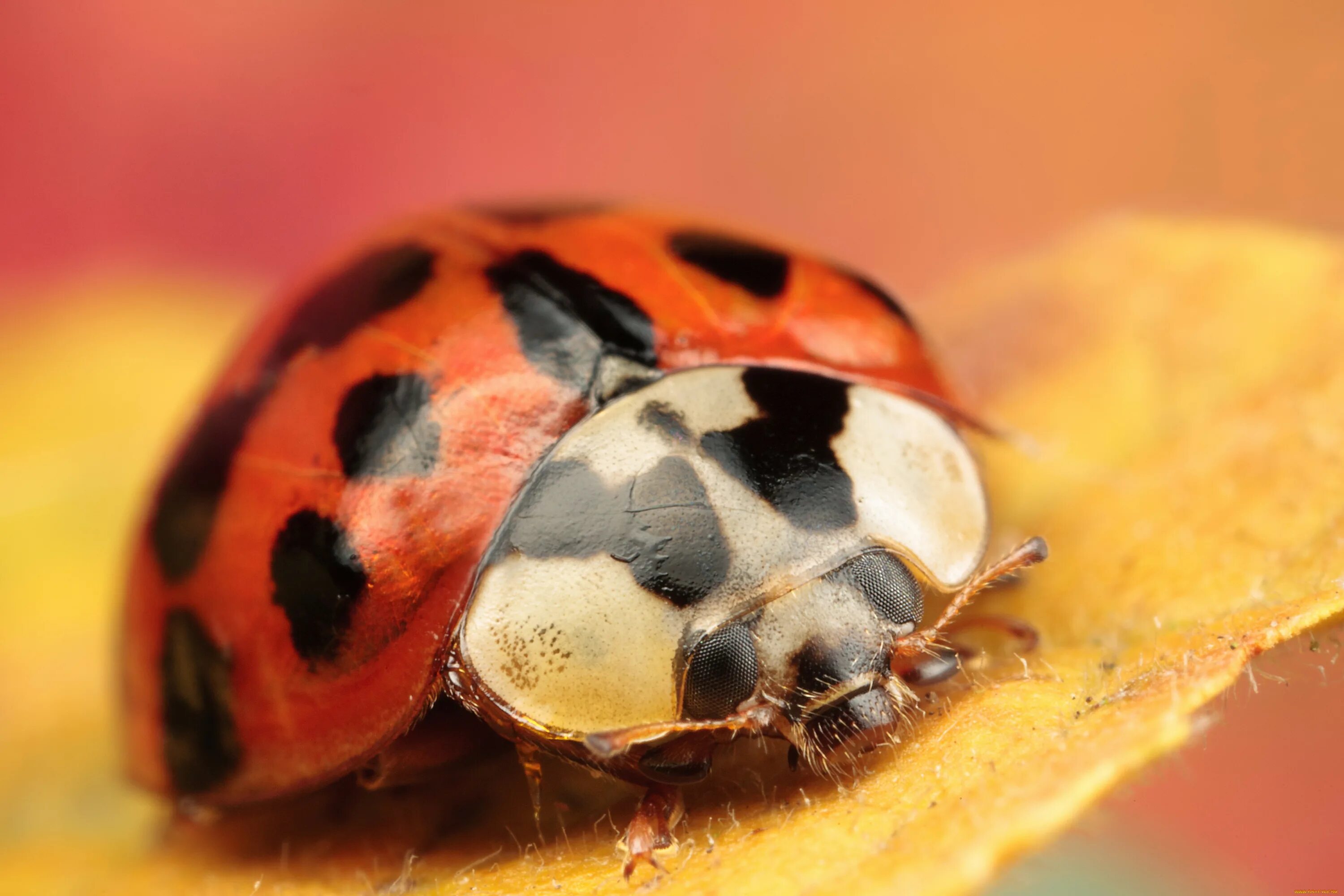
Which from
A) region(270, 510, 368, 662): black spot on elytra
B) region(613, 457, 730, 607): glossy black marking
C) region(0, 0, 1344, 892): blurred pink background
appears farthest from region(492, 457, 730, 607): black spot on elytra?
region(0, 0, 1344, 892): blurred pink background

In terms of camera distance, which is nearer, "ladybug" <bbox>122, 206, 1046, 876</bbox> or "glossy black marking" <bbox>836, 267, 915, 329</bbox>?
"ladybug" <bbox>122, 206, 1046, 876</bbox>

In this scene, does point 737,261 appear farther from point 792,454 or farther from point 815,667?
point 815,667

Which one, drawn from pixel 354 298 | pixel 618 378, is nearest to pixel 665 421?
pixel 618 378

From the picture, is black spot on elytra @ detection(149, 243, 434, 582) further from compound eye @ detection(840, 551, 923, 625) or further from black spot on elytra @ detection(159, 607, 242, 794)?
compound eye @ detection(840, 551, 923, 625)

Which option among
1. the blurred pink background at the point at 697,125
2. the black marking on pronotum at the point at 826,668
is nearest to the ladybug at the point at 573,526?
the black marking on pronotum at the point at 826,668

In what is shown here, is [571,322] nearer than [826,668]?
No

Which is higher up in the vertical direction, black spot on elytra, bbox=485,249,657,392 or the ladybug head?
black spot on elytra, bbox=485,249,657,392

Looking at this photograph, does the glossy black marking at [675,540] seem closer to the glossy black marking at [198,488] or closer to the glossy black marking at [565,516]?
the glossy black marking at [565,516]

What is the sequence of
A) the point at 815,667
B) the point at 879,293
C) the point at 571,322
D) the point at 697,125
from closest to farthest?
the point at 815,667 → the point at 571,322 → the point at 879,293 → the point at 697,125
